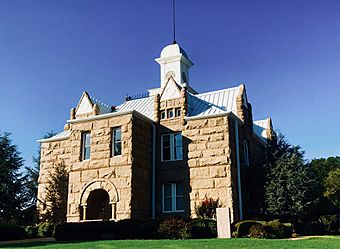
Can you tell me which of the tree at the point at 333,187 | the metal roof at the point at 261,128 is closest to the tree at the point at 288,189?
the metal roof at the point at 261,128

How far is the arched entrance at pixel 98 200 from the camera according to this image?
952 inches

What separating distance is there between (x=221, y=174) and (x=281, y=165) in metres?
4.19

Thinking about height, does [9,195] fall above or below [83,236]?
above

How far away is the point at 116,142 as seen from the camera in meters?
25.6

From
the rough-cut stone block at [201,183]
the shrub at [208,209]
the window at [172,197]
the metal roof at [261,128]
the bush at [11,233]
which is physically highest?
the metal roof at [261,128]

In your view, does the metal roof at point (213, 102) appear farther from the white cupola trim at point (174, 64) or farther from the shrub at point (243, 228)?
the shrub at point (243, 228)

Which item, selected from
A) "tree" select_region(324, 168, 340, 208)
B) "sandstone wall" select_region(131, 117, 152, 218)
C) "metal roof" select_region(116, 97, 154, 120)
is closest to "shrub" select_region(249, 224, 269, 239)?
"sandstone wall" select_region(131, 117, 152, 218)

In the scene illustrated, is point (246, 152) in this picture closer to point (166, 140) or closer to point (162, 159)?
point (166, 140)

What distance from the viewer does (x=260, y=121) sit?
114 feet

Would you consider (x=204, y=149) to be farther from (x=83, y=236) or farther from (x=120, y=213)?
(x=83, y=236)

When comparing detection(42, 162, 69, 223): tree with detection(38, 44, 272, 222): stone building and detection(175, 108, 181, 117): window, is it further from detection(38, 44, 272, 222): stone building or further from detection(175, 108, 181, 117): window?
detection(175, 108, 181, 117): window

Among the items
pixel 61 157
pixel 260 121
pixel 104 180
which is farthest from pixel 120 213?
pixel 260 121

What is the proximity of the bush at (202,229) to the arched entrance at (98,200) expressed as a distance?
610 centimetres

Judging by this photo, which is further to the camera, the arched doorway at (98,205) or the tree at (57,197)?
the tree at (57,197)
